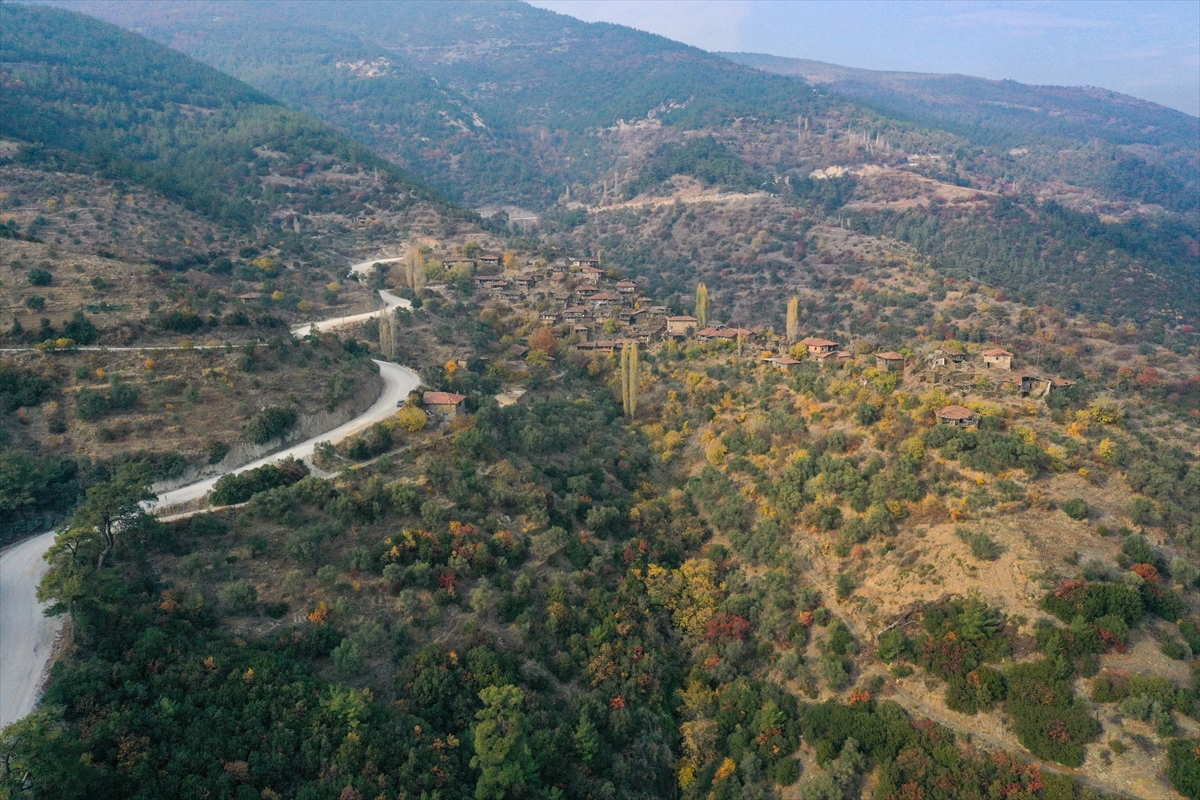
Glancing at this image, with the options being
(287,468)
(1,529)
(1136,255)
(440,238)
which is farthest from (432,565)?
(1136,255)

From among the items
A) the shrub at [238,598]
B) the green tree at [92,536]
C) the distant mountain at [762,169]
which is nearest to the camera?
the green tree at [92,536]

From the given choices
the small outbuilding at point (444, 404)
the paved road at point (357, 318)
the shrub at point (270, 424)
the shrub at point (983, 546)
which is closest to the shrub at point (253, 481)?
the shrub at point (270, 424)

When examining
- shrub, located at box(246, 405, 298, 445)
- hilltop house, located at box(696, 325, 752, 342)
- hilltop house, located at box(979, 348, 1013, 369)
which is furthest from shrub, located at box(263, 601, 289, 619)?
hilltop house, located at box(979, 348, 1013, 369)

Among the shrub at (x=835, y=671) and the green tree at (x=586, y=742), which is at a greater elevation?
the shrub at (x=835, y=671)

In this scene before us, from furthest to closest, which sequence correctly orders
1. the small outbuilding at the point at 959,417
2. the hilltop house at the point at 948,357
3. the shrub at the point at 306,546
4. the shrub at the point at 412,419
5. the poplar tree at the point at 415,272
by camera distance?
1. the poplar tree at the point at 415,272
2. the hilltop house at the point at 948,357
3. the shrub at the point at 412,419
4. the small outbuilding at the point at 959,417
5. the shrub at the point at 306,546

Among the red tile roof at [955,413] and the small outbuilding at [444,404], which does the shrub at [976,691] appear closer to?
the red tile roof at [955,413]

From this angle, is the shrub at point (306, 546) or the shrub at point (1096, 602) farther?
the shrub at point (306, 546)

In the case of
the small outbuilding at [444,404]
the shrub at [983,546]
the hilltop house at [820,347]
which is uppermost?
the hilltop house at [820,347]
